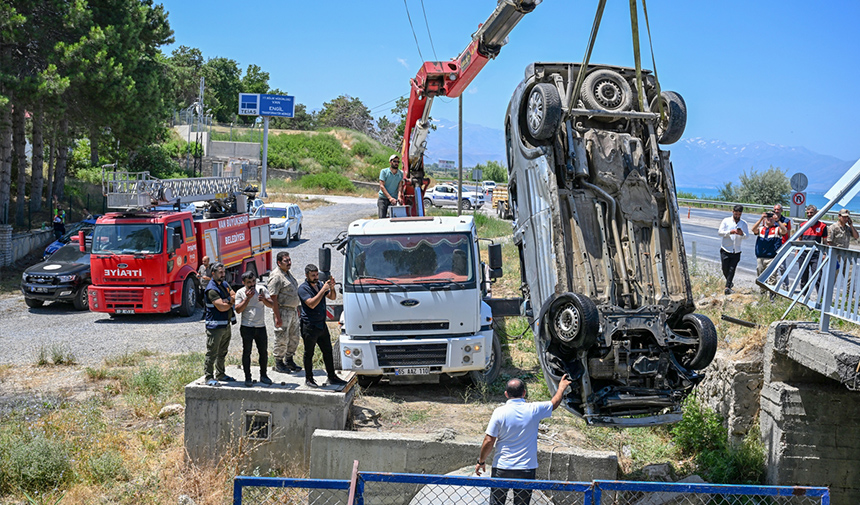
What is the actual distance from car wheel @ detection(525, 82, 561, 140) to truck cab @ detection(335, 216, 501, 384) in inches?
93.4

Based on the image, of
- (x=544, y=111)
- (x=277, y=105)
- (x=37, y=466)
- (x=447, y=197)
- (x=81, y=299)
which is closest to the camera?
(x=37, y=466)

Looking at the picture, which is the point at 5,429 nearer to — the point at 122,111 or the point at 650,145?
the point at 650,145

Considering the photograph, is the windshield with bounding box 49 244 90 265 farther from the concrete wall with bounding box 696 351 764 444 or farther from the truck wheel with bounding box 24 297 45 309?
the concrete wall with bounding box 696 351 764 444

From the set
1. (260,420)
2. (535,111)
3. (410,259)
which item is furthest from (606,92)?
(260,420)

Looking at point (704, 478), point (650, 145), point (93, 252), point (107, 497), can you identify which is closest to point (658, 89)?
point (650, 145)

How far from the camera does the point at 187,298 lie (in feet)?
54.6

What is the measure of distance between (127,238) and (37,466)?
8.88 meters

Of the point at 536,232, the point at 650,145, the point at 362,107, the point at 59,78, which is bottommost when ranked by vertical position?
the point at 536,232

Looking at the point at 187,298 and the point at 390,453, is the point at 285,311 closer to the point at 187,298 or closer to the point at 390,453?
the point at 390,453

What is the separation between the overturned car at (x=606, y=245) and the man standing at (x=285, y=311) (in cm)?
299

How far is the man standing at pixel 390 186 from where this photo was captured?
13.8 metres

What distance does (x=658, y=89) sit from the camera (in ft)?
26.0

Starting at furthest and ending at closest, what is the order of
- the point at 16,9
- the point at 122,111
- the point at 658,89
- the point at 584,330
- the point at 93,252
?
the point at 122,111 < the point at 16,9 < the point at 93,252 < the point at 658,89 < the point at 584,330

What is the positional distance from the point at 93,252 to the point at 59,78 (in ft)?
29.3
